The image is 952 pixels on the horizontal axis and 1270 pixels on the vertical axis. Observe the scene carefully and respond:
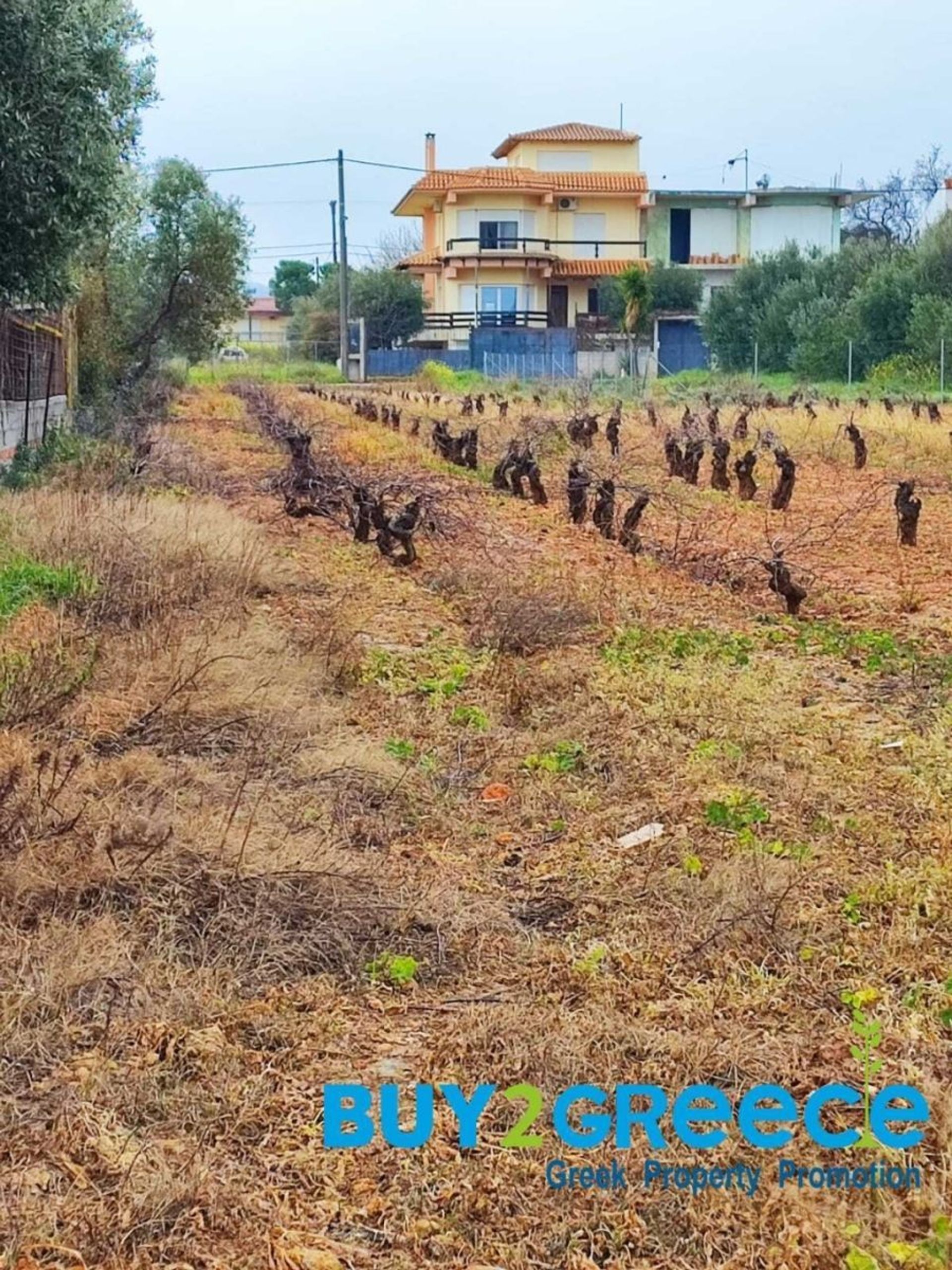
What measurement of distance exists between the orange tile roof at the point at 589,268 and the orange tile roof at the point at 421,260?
4.63 metres

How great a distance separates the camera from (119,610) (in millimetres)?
7473

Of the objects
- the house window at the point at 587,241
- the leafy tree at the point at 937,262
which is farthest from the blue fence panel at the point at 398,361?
the leafy tree at the point at 937,262

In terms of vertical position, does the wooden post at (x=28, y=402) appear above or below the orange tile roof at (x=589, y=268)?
below

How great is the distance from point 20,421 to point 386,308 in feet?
121

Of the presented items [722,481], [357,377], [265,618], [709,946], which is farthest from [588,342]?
[709,946]

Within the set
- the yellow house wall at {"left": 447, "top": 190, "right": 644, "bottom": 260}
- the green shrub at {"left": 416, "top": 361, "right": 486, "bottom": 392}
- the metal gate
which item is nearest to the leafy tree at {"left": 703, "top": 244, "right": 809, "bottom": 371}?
the metal gate

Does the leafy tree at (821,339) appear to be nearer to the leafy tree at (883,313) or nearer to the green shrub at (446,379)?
the leafy tree at (883,313)

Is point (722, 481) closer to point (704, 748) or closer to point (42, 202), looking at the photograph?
point (42, 202)

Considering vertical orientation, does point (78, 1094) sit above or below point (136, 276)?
below

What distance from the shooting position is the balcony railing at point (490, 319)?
48.6m

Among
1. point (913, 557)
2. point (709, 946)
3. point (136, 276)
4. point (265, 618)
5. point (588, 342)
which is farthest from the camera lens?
point (588, 342)

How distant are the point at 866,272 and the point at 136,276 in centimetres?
2206

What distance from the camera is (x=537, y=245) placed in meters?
49.6

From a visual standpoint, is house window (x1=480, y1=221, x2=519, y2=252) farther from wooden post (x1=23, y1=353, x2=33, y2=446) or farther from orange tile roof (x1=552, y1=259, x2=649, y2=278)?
wooden post (x1=23, y1=353, x2=33, y2=446)
